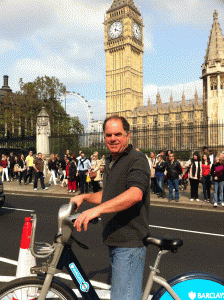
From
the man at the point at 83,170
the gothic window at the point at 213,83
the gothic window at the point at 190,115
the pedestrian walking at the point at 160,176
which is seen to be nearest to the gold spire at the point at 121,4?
the gothic window at the point at 190,115

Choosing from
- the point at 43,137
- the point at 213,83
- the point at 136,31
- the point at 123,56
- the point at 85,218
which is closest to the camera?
the point at 85,218

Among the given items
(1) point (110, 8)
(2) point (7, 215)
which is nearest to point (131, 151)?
(2) point (7, 215)

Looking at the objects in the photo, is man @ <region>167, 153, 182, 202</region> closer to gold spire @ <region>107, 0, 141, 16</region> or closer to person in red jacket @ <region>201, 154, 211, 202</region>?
person in red jacket @ <region>201, 154, 211, 202</region>

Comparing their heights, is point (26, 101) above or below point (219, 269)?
above

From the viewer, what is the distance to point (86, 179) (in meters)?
12.7

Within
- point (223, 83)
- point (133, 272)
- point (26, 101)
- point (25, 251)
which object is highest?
point (223, 83)

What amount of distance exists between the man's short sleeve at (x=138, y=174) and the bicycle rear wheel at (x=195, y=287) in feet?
2.04

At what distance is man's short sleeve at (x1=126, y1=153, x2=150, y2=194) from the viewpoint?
6.04 feet

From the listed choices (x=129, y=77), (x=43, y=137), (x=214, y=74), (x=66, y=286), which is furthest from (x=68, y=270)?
(x=129, y=77)

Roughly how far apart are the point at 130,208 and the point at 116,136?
494 mm

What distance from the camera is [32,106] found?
27.1 meters

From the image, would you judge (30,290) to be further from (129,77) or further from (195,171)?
(129,77)

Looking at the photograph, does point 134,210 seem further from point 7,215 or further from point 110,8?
point 110,8

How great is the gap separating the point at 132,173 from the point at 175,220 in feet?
19.2
